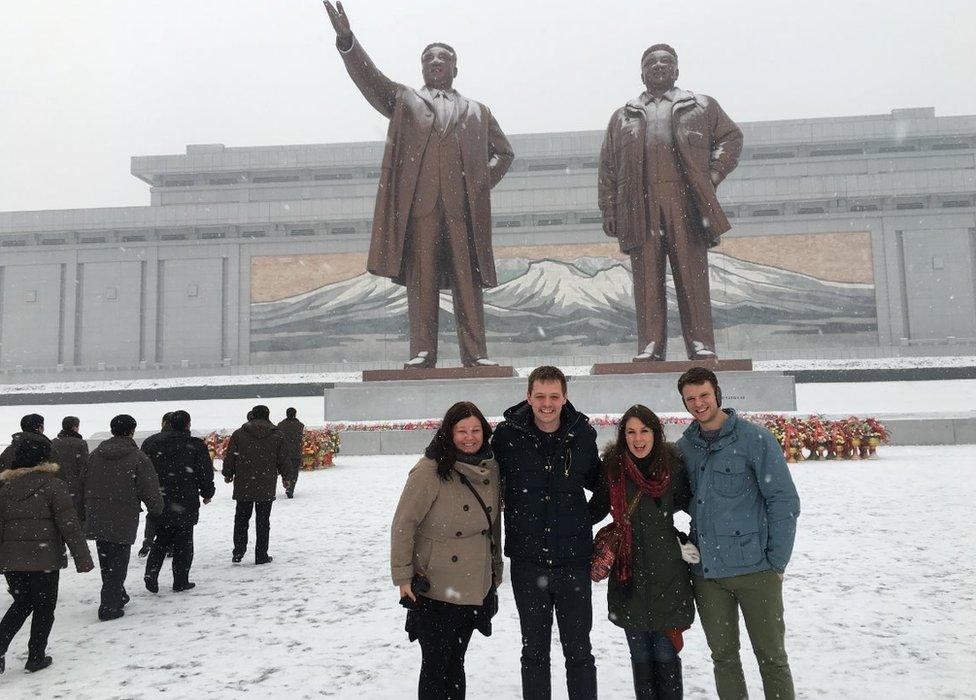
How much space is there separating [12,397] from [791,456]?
73.5 feet

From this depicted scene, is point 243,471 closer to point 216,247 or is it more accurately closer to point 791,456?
point 791,456

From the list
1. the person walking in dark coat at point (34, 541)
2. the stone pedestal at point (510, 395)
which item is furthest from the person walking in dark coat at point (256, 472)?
the stone pedestal at point (510, 395)

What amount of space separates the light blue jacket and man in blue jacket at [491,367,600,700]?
0.35 m

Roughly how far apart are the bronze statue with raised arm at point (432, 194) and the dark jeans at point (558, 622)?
8342mm

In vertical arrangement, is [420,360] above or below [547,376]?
above

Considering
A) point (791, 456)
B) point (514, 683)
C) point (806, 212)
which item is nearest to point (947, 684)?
point (514, 683)

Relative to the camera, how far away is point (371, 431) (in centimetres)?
986

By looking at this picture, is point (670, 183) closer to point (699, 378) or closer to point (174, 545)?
point (174, 545)

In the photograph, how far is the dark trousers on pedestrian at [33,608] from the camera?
109 inches

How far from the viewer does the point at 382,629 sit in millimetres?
3057

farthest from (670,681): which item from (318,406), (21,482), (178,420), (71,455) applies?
(318,406)

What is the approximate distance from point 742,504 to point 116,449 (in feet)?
10.3

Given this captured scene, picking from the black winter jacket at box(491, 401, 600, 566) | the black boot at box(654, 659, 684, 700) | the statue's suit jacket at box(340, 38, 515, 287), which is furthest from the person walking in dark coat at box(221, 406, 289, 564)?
the statue's suit jacket at box(340, 38, 515, 287)

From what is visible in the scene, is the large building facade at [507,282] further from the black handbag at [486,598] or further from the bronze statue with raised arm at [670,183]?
the black handbag at [486,598]
